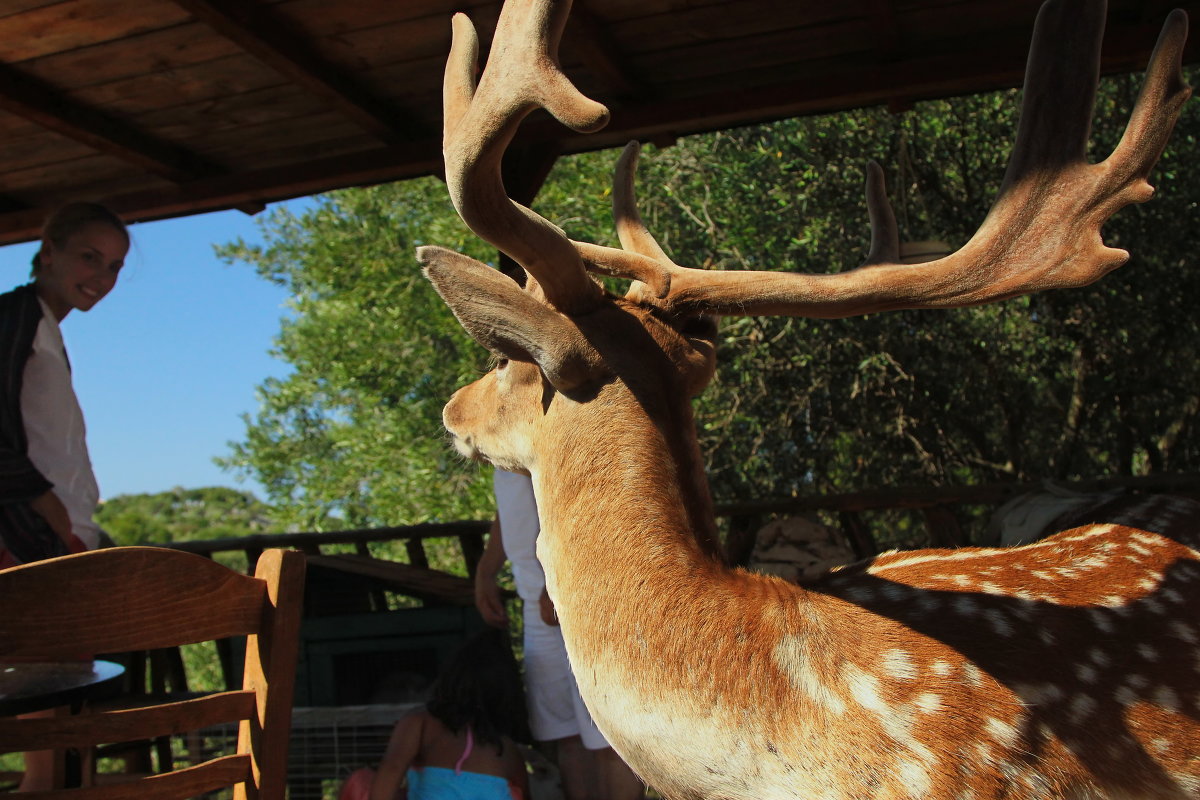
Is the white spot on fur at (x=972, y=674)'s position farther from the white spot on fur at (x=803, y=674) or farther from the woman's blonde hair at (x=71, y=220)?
the woman's blonde hair at (x=71, y=220)

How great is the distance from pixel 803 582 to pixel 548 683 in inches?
68.3

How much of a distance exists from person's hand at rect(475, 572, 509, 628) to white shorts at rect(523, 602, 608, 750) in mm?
283

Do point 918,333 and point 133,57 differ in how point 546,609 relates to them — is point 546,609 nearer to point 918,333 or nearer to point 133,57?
point 133,57

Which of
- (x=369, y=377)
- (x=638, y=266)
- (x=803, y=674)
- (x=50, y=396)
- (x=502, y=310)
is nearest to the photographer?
(x=803, y=674)

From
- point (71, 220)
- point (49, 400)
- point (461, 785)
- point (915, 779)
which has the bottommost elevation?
point (461, 785)

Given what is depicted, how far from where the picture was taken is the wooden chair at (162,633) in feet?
4.32

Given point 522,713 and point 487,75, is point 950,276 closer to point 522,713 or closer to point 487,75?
point 487,75

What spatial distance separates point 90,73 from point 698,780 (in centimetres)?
332

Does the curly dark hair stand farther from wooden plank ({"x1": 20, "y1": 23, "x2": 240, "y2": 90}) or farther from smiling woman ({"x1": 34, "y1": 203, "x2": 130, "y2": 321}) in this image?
wooden plank ({"x1": 20, "y1": 23, "x2": 240, "y2": 90})

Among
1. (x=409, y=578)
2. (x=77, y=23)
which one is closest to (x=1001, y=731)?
(x=77, y=23)

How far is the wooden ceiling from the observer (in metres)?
3.37

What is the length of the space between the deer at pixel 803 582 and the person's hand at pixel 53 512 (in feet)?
3.99

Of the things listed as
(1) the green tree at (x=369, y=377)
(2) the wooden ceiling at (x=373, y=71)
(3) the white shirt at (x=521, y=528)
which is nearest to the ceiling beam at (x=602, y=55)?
(2) the wooden ceiling at (x=373, y=71)

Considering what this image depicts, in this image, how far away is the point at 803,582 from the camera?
215 cm
